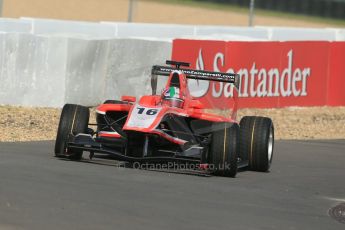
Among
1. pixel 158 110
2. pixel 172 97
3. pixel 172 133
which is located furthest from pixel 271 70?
pixel 158 110

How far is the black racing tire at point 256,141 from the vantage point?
11.4 meters

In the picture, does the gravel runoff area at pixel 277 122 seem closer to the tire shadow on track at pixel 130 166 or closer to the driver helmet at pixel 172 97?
the tire shadow on track at pixel 130 166

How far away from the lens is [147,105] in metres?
11.0

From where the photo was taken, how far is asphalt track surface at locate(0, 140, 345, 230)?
7.61 meters

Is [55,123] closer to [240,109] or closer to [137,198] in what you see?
[240,109]

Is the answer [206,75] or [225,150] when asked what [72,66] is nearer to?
[206,75]

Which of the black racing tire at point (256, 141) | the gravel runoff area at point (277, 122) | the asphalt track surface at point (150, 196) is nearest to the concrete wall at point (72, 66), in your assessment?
the gravel runoff area at point (277, 122)

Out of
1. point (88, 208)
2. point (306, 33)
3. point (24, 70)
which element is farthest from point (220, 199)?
point (306, 33)

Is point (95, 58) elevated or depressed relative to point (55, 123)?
elevated

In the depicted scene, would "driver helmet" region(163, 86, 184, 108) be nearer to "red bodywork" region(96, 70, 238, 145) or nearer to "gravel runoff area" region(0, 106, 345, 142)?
"red bodywork" region(96, 70, 238, 145)

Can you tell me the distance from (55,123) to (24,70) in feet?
4.79

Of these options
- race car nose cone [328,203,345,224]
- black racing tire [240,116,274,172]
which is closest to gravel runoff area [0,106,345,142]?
black racing tire [240,116,274,172]

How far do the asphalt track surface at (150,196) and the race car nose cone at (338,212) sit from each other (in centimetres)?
7

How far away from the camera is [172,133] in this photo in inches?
436
